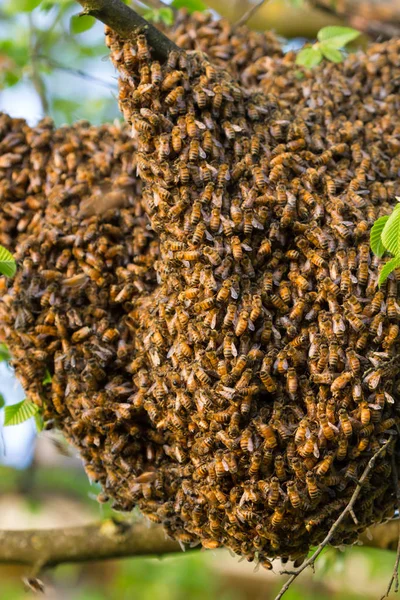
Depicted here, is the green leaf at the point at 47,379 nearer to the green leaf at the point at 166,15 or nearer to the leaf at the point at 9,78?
the green leaf at the point at 166,15

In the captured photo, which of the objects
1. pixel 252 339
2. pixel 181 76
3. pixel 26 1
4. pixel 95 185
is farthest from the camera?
pixel 26 1

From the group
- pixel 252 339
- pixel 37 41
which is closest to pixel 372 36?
pixel 37 41

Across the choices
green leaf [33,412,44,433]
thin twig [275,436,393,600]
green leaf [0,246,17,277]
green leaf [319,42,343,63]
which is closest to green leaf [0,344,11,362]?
green leaf [33,412,44,433]

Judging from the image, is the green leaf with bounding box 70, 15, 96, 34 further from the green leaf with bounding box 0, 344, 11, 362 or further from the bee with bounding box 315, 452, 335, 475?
the bee with bounding box 315, 452, 335, 475

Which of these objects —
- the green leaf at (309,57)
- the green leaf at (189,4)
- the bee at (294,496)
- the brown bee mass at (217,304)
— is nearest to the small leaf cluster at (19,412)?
the brown bee mass at (217,304)

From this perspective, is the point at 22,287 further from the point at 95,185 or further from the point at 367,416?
the point at 367,416

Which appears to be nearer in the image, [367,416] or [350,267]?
[367,416]
